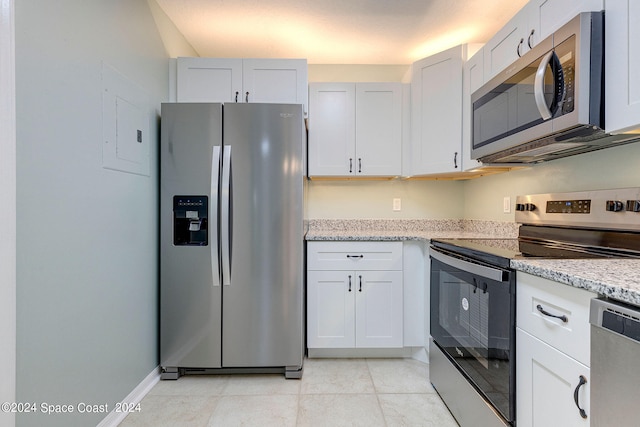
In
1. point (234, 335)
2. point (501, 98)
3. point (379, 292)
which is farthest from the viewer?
point (379, 292)

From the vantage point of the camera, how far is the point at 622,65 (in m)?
1.04

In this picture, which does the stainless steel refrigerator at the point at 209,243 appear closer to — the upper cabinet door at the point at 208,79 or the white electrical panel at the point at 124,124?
the white electrical panel at the point at 124,124

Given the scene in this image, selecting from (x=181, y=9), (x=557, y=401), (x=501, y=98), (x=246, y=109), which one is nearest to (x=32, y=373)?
(x=246, y=109)

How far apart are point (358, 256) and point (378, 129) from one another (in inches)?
43.3

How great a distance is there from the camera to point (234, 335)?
6.57 ft

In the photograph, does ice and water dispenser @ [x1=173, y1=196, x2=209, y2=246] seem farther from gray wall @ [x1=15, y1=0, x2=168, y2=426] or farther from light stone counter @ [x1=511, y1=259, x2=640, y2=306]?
light stone counter @ [x1=511, y1=259, x2=640, y2=306]

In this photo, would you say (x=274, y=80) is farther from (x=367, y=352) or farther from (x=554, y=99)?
(x=367, y=352)

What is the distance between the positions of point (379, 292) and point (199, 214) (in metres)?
1.38

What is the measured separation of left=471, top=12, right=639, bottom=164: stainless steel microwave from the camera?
111cm

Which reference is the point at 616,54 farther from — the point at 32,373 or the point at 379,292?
the point at 32,373

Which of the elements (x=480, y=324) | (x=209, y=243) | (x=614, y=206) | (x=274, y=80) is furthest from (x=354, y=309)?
(x=274, y=80)

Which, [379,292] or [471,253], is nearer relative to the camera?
[471,253]

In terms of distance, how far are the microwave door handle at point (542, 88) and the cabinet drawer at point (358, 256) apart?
1.25 m

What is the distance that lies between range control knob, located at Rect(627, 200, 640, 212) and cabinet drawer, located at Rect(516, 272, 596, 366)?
1.87 feet
